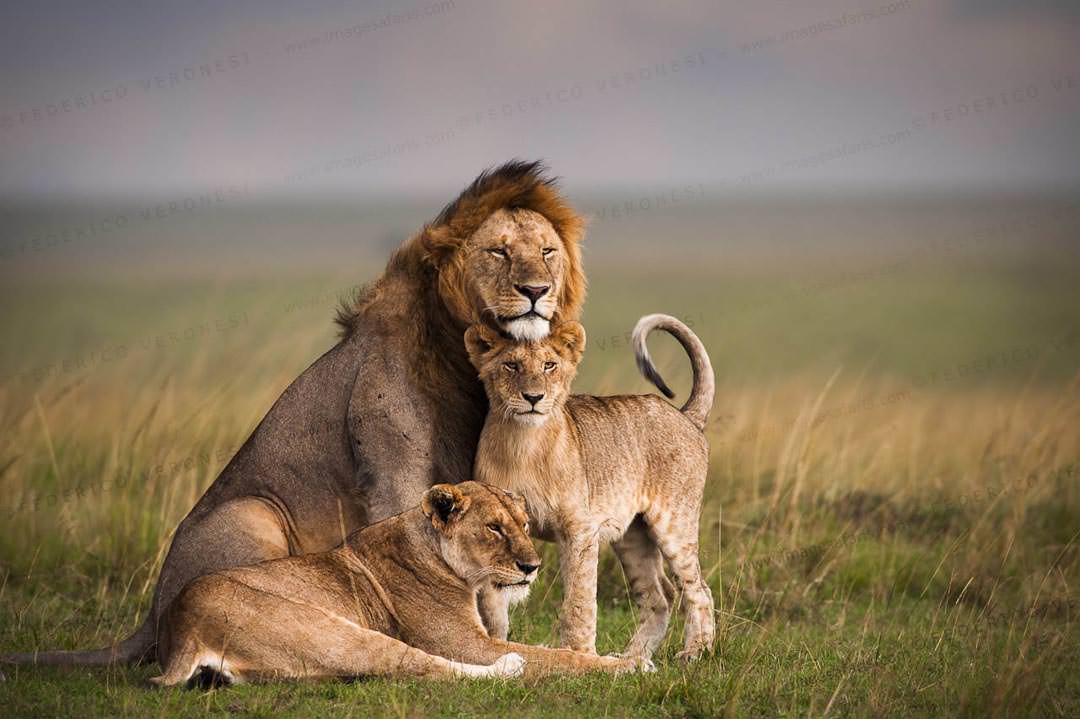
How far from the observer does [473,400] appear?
772cm

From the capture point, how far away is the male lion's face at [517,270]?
737 cm

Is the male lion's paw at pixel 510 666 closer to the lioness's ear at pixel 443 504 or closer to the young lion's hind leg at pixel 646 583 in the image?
the lioness's ear at pixel 443 504

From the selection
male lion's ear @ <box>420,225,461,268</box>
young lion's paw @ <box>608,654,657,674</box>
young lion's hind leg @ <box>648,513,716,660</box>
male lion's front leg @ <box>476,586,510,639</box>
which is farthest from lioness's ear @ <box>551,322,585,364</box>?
young lion's paw @ <box>608,654,657,674</box>

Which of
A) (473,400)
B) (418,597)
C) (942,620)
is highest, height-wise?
(473,400)

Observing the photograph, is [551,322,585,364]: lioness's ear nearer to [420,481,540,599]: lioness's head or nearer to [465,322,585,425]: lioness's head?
[465,322,585,425]: lioness's head

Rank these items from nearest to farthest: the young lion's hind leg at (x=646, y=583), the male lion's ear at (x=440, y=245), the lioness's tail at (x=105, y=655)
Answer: the lioness's tail at (x=105, y=655)
the male lion's ear at (x=440, y=245)
the young lion's hind leg at (x=646, y=583)

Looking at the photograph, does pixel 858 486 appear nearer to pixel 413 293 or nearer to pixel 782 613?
pixel 782 613

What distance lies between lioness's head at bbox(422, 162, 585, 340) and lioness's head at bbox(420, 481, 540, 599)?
80 centimetres

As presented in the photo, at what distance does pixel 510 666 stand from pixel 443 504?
730 mm

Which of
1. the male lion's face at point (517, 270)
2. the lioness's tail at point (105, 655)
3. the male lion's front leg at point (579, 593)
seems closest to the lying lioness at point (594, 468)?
the male lion's front leg at point (579, 593)

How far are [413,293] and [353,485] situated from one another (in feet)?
3.08

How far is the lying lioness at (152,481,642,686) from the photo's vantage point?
21.8 feet

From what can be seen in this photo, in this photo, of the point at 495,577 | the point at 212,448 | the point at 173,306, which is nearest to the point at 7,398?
the point at 212,448

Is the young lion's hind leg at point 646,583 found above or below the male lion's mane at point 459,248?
below
